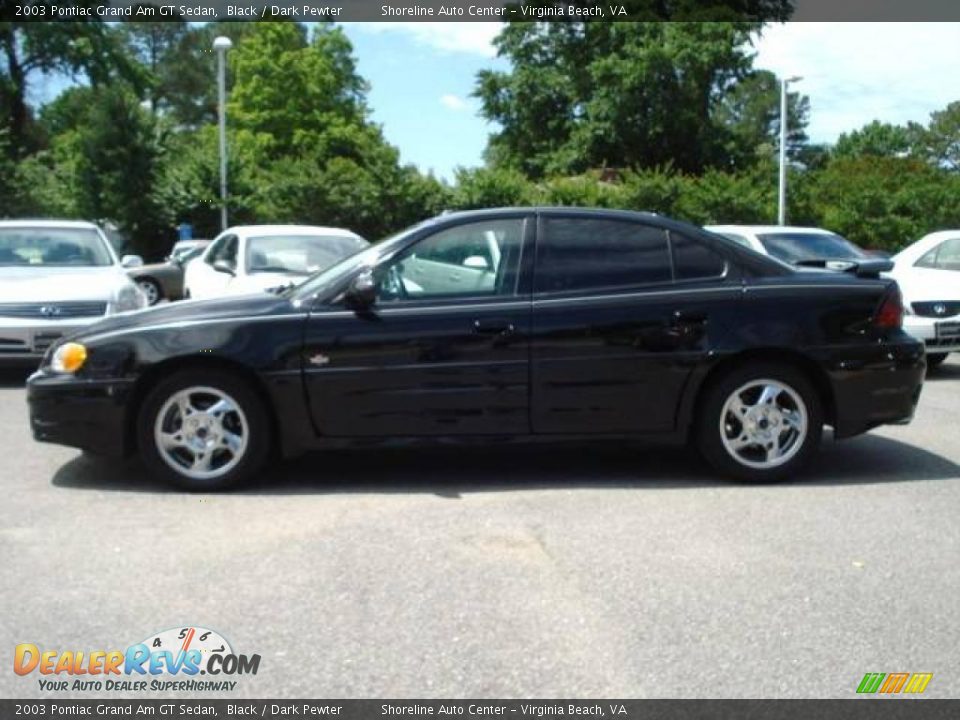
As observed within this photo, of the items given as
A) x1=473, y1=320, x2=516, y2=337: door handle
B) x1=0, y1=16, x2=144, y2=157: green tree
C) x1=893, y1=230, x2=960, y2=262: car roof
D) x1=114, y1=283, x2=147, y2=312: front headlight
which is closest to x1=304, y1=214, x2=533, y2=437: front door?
x1=473, y1=320, x2=516, y2=337: door handle

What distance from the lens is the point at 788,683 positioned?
11.8 ft

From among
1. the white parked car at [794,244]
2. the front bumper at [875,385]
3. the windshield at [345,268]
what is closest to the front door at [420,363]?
the windshield at [345,268]

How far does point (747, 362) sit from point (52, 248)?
312 inches

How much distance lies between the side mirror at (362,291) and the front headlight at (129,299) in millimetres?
4999

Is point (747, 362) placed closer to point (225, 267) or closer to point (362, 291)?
point (362, 291)

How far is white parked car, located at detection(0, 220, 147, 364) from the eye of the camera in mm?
9906

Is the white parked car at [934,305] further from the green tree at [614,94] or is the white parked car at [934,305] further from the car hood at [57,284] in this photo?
the green tree at [614,94]

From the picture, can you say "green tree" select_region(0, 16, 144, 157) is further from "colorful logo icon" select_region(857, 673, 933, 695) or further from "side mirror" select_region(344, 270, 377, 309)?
"colorful logo icon" select_region(857, 673, 933, 695)

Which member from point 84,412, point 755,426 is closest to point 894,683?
point 755,426

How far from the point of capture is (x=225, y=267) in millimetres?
11555

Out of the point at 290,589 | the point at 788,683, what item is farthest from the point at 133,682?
the point at 788,683

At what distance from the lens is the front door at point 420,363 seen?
19.6 feet

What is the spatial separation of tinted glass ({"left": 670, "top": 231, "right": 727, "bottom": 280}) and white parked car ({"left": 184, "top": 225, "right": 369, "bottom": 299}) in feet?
17.5
